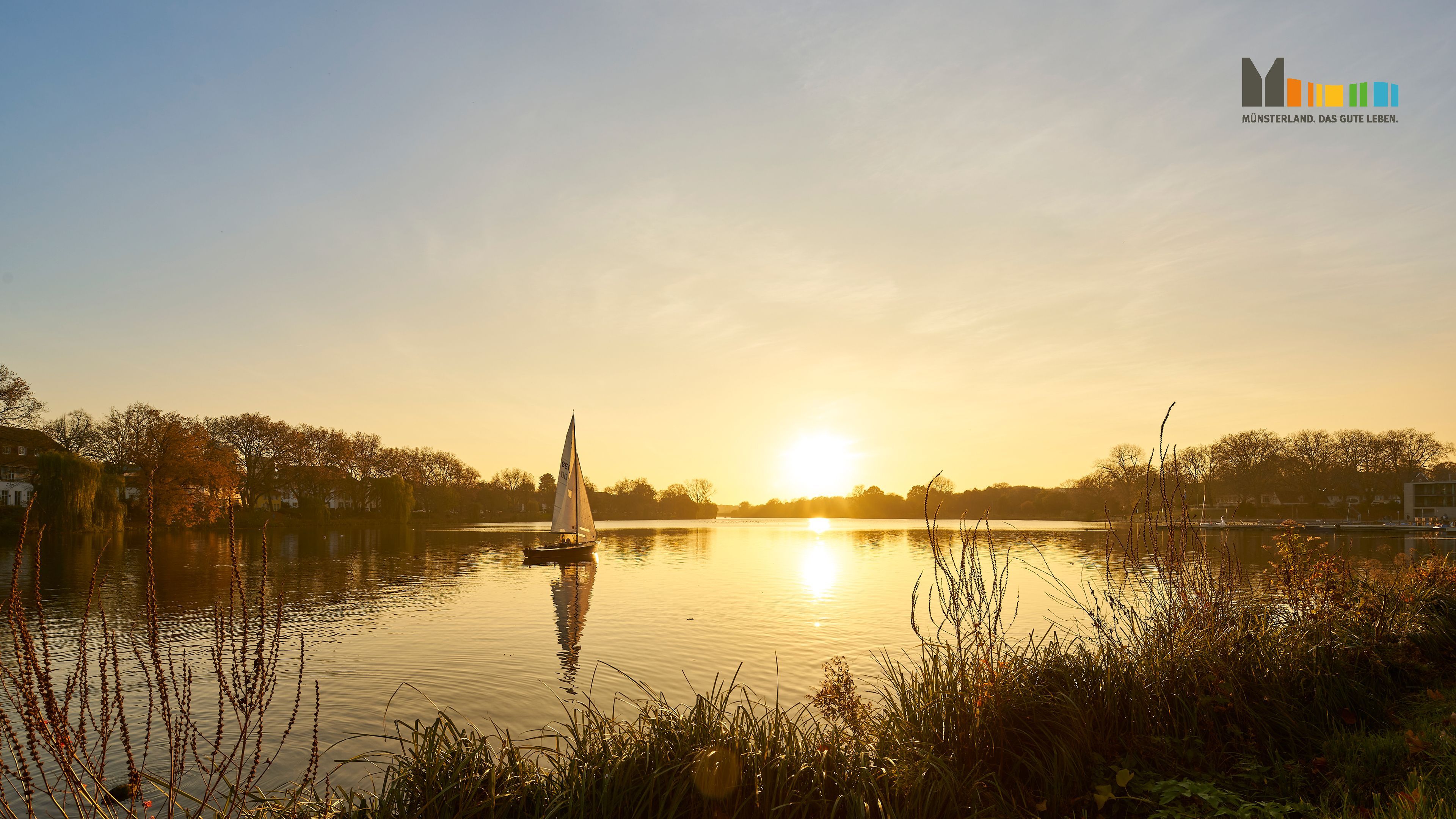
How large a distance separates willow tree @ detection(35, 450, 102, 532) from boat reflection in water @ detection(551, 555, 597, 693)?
35.6 metres

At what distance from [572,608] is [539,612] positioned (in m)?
1.23

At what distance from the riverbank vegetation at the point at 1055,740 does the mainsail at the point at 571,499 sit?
114ft

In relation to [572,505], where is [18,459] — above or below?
above

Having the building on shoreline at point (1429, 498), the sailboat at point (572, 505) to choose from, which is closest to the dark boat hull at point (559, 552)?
the sailboat at point (572, 505)

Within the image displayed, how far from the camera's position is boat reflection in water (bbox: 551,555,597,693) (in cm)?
1661

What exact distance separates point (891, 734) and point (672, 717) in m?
1.82

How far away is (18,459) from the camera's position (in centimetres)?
6894

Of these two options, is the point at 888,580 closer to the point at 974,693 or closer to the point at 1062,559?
the point at 1062,559

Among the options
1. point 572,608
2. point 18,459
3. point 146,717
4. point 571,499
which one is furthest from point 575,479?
A: point 18,459

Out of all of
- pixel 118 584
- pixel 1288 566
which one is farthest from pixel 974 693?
pixel 118 584

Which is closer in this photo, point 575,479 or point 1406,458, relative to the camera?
point 575,479

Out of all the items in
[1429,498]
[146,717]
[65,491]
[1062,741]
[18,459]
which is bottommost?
[1429,498]

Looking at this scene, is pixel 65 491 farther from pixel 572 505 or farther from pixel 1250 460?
pixel 1250 460

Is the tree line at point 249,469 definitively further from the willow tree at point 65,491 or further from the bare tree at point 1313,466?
the bare tree at point 1313,466
